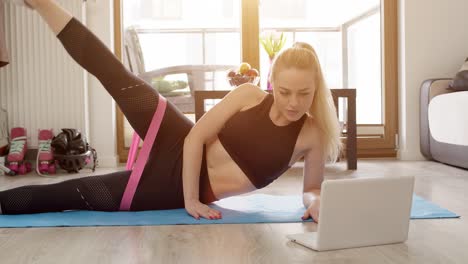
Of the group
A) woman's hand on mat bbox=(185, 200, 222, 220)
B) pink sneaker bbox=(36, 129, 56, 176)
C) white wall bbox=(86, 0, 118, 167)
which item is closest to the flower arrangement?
white wall bbox=(86, 0, 118, 167)

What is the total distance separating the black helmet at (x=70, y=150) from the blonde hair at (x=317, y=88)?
6.73ft

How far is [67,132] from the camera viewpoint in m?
3.58

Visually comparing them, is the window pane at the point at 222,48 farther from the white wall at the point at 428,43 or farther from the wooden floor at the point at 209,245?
the wooden floor at the point at 209,245

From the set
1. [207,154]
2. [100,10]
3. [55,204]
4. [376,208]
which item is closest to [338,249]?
[376,208]

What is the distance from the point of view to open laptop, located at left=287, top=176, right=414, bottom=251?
1.39 m

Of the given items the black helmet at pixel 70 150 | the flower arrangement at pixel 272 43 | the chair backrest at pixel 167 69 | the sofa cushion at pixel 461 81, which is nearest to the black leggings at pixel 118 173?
the black helmet at pixel 70 150

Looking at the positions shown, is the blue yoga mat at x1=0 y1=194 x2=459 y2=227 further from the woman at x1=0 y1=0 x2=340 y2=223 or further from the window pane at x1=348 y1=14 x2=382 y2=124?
the window pane at x1=348 y1=14 x2=382 y2=124

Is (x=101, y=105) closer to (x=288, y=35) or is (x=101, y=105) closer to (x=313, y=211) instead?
(x=288, y=35)

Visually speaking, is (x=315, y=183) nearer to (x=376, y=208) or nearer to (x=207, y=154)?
(x=207, y=154)

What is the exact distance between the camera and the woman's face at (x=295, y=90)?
169 cm

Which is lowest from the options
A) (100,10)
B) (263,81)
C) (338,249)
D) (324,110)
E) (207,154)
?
(338,249)

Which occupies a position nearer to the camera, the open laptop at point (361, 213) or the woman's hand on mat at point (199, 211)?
the open laptop at point (361, 213)

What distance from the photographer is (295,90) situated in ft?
5.57

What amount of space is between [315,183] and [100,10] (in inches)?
99.0
